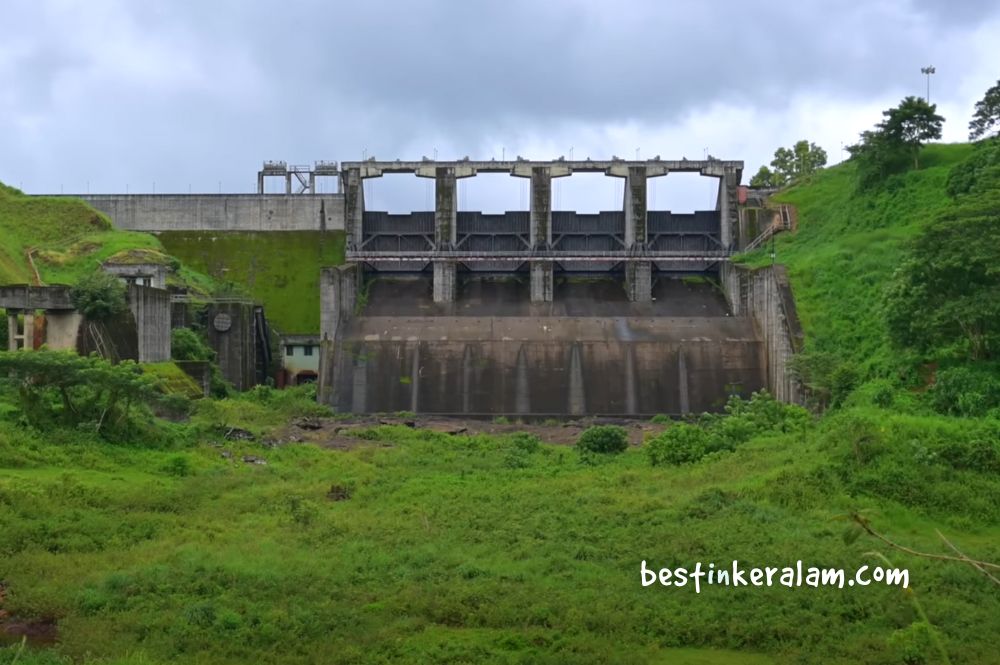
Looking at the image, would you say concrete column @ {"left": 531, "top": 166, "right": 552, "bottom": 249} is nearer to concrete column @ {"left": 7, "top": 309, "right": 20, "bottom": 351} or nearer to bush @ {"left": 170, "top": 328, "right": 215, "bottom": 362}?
bush @ {"left": 170, "top": 328, "right": 215, "bottom": 362}

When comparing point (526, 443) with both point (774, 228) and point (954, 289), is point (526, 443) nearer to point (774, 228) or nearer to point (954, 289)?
point (954, 289)

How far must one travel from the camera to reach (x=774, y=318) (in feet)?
122

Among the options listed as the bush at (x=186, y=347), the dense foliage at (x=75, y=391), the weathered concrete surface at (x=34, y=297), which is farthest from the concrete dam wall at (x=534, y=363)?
the dense foliage at (x=75, y=391)

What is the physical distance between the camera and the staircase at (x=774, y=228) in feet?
149

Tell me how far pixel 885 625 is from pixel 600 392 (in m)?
25.3

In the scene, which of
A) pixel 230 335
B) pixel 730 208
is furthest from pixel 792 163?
pixel 230 335

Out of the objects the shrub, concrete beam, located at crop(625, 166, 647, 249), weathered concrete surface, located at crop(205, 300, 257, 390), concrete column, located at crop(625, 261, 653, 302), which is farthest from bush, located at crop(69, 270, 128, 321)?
concrete beam, located at crop(625, 166, 647, 249)

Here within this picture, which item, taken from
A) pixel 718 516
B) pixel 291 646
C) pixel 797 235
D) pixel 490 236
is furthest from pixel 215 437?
pixel 797 235

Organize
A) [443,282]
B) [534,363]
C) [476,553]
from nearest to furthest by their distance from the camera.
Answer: [476,553]
[534,363]
[443,282]

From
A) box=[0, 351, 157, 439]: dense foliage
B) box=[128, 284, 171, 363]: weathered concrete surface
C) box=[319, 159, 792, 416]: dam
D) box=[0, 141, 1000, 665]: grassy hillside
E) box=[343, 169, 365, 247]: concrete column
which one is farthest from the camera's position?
box=[343, 169, 365, 247]: concrete column

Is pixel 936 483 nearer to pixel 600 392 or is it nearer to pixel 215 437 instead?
pixel 215 437

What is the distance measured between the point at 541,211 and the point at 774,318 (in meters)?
13.1

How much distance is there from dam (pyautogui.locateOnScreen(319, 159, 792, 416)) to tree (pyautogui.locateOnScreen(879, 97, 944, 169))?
7.02m

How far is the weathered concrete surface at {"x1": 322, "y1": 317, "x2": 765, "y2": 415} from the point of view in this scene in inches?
1455
